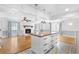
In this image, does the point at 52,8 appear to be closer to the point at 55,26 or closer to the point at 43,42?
the point at 55,26

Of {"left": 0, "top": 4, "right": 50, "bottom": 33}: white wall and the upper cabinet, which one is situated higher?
{"left": 0, "top": 4, "right": 50, "bottom": 33}: white wall

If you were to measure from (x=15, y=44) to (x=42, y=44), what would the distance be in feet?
1.65

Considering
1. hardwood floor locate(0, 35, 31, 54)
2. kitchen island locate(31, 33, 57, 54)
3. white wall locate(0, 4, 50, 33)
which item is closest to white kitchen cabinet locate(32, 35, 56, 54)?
kitchen island locate(31, 33, 57, 54)

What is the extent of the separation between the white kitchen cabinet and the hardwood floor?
109mm

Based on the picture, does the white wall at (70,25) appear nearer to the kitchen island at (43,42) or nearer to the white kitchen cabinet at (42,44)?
the kitchen island at (43,42)

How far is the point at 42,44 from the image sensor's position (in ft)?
7.09

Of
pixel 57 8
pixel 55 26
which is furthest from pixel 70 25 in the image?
pixel 57 8

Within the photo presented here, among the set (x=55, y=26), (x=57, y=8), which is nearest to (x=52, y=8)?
(x=57, y=8)

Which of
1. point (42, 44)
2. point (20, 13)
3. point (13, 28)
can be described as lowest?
point (42, 44)

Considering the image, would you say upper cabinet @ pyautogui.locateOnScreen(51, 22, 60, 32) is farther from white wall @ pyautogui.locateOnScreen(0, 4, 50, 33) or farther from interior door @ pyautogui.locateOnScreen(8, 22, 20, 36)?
interior door @ pyautogui.locateOnScreen(8, 22, 20, 36)

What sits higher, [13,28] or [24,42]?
[13,28]

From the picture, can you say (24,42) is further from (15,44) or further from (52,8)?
(52,8)

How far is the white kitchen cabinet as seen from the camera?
2150 millimetres
